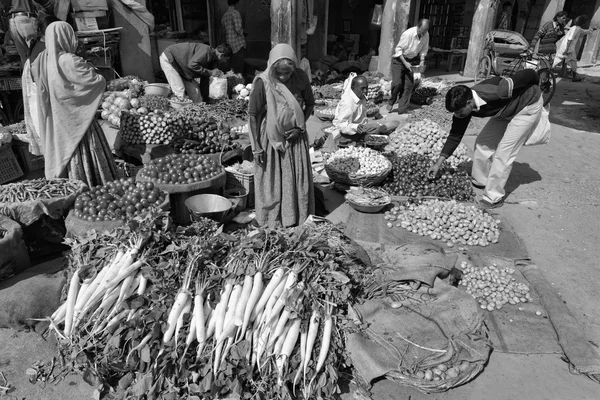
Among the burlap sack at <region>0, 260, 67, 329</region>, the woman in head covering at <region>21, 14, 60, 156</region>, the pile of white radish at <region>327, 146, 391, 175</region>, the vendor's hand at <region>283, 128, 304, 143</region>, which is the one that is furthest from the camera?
the pile of white radish at <region>327, 146, 391, 175</region>

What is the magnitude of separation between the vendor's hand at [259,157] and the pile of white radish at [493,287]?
7.06ft

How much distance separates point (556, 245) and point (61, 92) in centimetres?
539

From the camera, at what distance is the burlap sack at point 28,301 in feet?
9.80

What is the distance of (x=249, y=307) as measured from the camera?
2.69 metres

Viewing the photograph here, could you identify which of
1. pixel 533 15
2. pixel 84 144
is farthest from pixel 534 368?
pixel 533 15

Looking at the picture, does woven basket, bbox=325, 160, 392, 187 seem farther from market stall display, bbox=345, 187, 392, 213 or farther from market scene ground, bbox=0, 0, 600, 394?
market stall display, bbox=345, 187, 392, 213

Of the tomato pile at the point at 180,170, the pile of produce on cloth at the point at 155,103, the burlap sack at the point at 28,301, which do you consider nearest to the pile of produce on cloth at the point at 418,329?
the tomato pile at the point at 180,170

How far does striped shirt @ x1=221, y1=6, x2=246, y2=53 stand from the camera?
961cm

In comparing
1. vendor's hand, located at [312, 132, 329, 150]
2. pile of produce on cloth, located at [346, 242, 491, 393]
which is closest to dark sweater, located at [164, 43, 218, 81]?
vendor's hand, located at [312, 132, 329, 150]

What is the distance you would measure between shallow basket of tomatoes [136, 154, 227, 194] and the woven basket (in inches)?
58.6

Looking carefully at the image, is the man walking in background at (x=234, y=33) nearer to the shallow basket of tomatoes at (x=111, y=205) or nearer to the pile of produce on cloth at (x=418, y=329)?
the shallow basket of tomatoes at (x=111, y=205)

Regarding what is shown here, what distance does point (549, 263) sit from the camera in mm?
4227

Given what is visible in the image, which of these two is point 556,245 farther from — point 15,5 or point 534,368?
point 15,5

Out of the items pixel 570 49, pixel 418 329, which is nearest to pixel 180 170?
pixel 418 329
